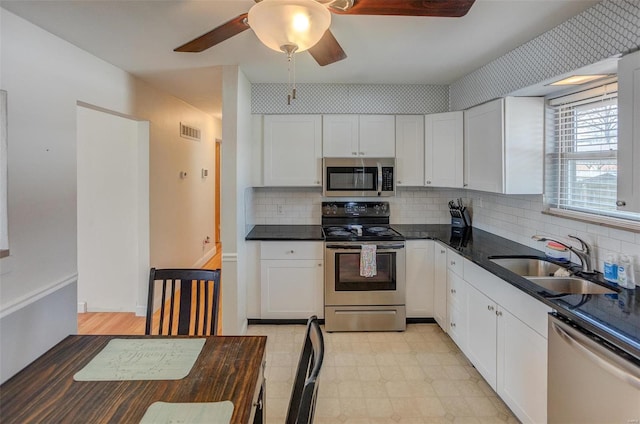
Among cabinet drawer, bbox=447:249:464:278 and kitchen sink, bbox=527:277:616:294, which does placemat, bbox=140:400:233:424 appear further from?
cabinet drawer, bbox=447:249:464:278

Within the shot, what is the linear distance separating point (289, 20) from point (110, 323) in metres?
3.53

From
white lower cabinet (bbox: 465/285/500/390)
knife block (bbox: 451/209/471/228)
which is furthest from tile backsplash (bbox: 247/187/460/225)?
white lower cabinet (bbox: 465/285/500/390)

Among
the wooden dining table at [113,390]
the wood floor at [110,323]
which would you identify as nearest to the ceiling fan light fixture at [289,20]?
the wooden dining table at [113,390]

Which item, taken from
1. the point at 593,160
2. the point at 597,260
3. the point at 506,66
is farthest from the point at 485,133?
the point at 597,260

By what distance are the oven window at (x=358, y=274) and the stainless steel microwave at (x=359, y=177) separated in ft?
2.32

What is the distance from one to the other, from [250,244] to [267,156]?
93 cm

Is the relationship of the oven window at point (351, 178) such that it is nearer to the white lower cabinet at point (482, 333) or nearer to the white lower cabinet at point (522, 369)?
the white lower cabinet at point (482, 333)

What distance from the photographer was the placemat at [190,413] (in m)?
1.04

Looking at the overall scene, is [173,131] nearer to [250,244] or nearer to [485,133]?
[250,244]

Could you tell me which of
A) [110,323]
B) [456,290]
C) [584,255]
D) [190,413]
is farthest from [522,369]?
[110,323]

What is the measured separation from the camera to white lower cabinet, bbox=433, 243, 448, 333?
3141mm

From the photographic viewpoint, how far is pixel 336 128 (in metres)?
3.59

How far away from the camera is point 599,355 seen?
1348 millimetres

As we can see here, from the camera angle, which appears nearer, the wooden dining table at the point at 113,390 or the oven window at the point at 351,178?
the wooden dining table at the point at 113,390
